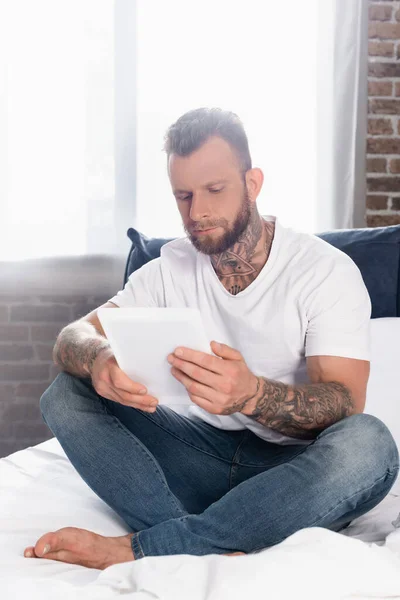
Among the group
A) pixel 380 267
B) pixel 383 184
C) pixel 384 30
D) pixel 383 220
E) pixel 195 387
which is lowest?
pixel 195 387

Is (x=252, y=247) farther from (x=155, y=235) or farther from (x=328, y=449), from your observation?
(x=155, y=235)

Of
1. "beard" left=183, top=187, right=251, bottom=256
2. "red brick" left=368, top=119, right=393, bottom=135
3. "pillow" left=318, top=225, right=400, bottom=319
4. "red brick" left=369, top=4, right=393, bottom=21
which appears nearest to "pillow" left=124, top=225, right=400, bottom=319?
"pillow" left=318, top=225, right=400, bottom=319

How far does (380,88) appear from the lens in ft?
9.61

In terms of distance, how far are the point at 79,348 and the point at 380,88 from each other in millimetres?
1816

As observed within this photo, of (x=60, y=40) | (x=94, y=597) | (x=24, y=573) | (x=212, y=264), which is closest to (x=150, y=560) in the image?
(x=94, y=597)

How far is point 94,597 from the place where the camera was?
3.43 ft

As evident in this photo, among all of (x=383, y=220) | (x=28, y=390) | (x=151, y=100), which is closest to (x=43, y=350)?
(x=28, y=390)

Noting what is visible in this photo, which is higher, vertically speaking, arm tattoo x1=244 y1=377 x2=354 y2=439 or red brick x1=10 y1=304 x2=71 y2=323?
arm tattoo x1=244 y1=377 x2=354 y2=439

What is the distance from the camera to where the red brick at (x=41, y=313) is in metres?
3.01

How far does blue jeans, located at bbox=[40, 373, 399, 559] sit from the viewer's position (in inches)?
50.6

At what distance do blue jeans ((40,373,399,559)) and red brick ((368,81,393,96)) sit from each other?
1.72 meters

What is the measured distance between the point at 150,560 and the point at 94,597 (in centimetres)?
10

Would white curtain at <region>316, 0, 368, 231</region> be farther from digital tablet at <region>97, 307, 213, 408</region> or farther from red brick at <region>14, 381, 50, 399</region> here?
digital tablet at <region>97, 307, 213, 408</region>

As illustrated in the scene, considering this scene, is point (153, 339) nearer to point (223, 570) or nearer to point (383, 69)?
→ point (223, 570)
